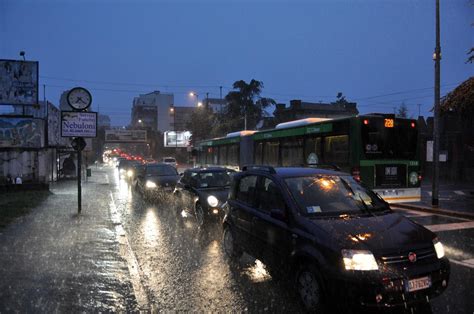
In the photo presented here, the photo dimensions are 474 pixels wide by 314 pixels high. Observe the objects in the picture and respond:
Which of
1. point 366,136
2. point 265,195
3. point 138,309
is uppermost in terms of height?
point 366,136

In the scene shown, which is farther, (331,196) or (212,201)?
(212,201)

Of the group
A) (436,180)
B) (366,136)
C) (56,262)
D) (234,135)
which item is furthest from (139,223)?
(234,135)

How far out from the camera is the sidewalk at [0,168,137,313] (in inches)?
214

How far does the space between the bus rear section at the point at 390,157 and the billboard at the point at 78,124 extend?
885 cm

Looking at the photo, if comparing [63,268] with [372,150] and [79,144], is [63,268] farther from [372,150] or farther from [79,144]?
[372,150]

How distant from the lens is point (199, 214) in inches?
435

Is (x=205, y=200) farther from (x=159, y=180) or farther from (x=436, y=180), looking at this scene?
(x=436, y=180)

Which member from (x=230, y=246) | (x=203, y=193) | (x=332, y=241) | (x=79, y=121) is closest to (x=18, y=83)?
(x=79, y=121)

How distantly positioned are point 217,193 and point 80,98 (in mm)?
6632

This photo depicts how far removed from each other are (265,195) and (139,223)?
21.4 ft

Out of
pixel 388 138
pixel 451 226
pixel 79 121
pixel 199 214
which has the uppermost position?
pixel 79 121

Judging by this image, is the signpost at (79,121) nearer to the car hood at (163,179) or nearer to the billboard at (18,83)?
the car hood at (163,179)

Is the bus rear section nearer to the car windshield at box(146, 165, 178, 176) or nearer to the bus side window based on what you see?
the bus side window

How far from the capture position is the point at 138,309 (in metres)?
5.27
